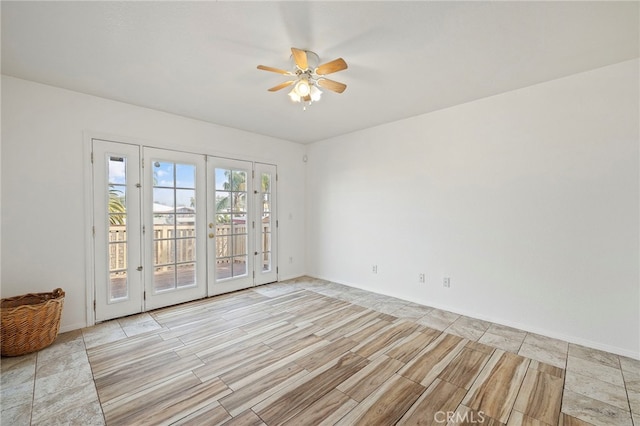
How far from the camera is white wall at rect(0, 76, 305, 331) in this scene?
2713 millimetres

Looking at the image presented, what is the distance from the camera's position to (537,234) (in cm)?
294

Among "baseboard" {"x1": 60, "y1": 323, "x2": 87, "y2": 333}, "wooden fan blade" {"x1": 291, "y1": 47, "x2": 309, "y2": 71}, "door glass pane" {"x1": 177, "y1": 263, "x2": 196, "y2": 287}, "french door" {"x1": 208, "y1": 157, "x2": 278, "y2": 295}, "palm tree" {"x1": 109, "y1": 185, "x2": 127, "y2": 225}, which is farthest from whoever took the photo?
"french door" {"x1": 208, "y1": 157, "x2": 278, "y2": 295}

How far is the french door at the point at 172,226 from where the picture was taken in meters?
3.27

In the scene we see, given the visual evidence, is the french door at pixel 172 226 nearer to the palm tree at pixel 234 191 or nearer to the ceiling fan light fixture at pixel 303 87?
the palm tree at pixel 234 191

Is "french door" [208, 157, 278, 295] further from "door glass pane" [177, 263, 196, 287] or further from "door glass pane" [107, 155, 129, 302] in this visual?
"door glass pane" [107, 155, 129, 302]

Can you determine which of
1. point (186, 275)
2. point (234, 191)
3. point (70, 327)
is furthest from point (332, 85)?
point (70, 327)

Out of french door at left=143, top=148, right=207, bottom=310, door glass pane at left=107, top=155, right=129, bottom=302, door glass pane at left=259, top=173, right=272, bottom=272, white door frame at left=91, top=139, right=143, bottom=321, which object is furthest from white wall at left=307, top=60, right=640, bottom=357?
door glass pane at left=107, top=155, right=129, bottom=302

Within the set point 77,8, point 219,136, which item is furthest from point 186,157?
point 77,8

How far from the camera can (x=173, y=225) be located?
12.4 ft

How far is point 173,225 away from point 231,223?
2.84 ft

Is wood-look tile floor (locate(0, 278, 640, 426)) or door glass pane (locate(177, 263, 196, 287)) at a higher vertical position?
door glass pane (locate(177, 263, 196, 287))

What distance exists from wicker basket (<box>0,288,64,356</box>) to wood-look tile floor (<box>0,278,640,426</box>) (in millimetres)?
96

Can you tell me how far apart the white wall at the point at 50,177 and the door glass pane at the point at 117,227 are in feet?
0.83

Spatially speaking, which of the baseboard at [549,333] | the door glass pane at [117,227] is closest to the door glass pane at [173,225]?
the door glass pane at [117,227]
